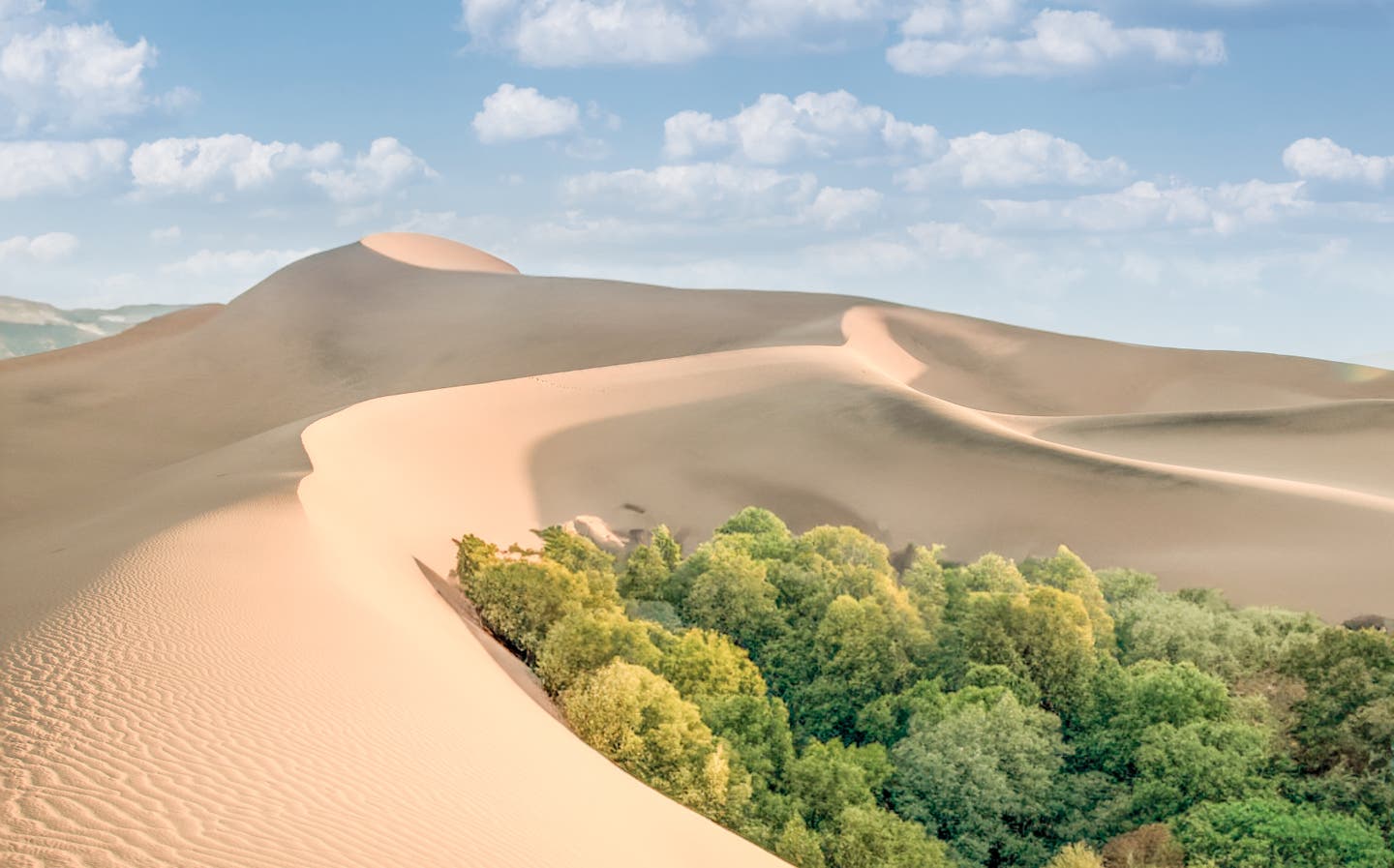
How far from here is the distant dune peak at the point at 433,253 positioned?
318ft

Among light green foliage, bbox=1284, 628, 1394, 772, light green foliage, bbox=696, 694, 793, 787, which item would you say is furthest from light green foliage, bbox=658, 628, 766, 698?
light green foliage, bbox=1284, 628, 1394, 772

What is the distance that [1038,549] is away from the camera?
131 feet

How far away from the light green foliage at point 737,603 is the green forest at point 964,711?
0.07m

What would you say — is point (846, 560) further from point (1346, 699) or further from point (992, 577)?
point (1346, 699)

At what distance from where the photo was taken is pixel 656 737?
18.5m

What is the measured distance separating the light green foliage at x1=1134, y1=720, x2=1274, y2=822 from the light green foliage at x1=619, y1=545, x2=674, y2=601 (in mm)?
13688

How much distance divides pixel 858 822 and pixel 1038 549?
23087 millimetres

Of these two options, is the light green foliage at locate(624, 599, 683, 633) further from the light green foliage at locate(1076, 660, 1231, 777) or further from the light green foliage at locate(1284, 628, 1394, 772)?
the light green foliage at locate(1284, 628, 1394, 772)

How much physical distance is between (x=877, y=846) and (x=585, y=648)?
256 inches

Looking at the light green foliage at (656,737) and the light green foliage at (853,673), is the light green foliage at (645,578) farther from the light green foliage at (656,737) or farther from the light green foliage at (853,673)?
the light green foliage at (656,737)

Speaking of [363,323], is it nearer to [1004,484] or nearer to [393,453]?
[393,453]

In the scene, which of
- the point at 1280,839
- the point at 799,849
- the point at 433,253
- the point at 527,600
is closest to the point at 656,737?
the point at 799,849

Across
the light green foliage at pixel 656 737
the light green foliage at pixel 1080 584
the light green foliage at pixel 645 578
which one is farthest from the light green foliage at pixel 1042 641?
the light green foliage at pixel 656 737

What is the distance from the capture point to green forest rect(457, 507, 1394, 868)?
1897cm
